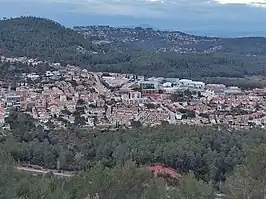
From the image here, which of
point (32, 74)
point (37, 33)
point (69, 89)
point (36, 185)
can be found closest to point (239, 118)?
point (69, 89)

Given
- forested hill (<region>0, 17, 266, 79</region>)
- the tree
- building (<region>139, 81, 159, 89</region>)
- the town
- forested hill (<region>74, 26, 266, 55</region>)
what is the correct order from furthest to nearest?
forested hill (<region>74, 26, 266, 55</region>) < forested hill (<region>0, 17, 266, 79</region>) < building (<region>139, 81, 159, 89</region>) < the town < the tree

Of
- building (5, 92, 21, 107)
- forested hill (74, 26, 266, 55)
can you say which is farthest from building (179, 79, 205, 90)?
forested hill (74, 26, 266, 55)

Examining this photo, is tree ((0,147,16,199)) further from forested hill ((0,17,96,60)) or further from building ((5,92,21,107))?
forested hill ((0,17,96,60))

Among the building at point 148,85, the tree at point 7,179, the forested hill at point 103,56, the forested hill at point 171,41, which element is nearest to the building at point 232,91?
the building at point 148,85

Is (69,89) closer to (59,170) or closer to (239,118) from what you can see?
(239,118)

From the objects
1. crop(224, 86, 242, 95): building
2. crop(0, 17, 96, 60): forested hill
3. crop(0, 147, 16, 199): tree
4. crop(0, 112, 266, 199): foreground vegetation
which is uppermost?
crop(0, 17, 96, 60): forested hill

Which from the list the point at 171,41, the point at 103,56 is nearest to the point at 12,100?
the point at 103,56

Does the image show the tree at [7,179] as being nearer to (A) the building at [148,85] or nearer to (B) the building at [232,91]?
(A) the building at [148,85]
